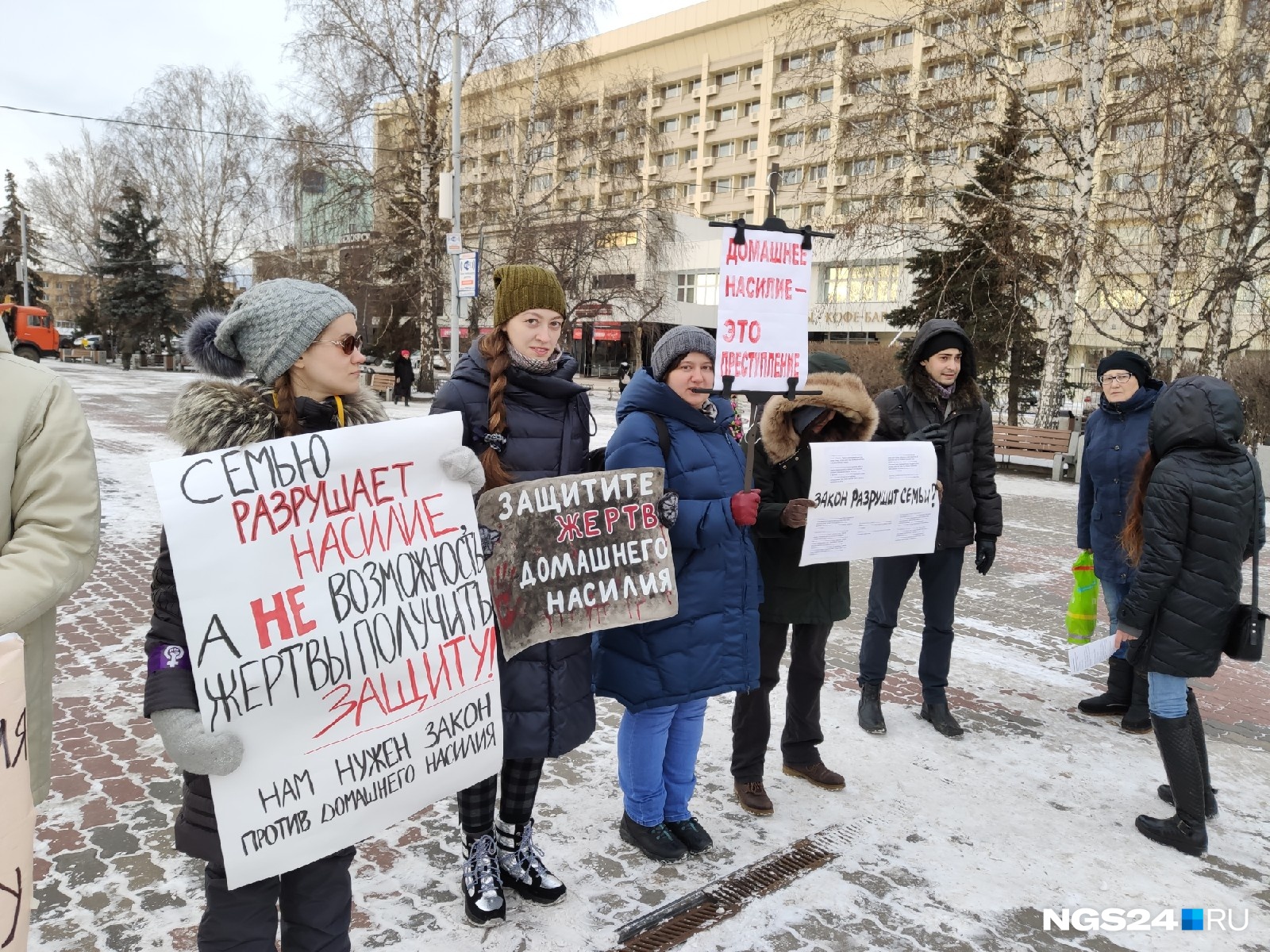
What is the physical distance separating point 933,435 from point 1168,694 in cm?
157

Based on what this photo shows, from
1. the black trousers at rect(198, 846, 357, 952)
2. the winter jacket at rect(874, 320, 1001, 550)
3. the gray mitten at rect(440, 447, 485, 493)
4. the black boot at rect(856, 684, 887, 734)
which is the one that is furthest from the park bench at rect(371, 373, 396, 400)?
the black trousers at rect(198, 846, 357, 952)

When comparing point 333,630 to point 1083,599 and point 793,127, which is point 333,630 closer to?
point 1083,599

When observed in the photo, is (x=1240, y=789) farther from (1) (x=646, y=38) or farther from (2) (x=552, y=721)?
(1) (x=646, y=38)

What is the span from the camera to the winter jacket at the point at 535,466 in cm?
266

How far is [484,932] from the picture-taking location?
268cm

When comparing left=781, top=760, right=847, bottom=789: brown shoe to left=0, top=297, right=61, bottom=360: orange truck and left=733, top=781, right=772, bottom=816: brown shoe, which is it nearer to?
left=733, top=781, right=772, bottom=816: brown shoe

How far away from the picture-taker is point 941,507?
4383 millimetres

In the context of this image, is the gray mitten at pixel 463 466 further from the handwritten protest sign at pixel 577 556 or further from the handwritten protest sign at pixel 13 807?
the handwritten protest sign at pixel 13 807

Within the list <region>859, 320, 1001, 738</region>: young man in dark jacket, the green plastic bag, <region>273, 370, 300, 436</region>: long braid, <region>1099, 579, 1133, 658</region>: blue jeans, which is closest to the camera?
<region>273, 370, 300, 436</region>: long braid

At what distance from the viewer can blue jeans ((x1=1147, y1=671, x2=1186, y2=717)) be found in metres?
3.35

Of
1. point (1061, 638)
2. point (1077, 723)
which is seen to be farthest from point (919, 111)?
point (1077, 723)

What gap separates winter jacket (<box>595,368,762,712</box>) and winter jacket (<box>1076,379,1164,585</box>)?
2736mm

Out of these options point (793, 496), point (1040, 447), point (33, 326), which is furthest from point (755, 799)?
point (33, 326)

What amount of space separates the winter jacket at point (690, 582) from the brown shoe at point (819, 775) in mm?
929
